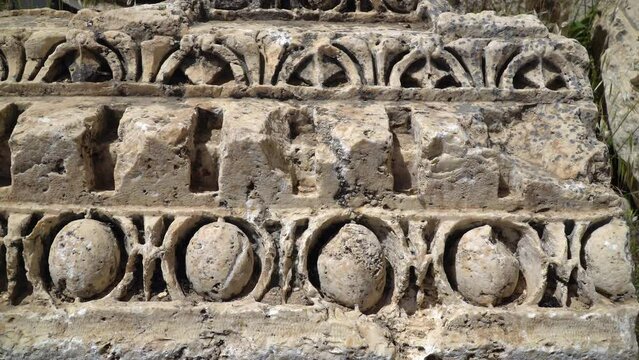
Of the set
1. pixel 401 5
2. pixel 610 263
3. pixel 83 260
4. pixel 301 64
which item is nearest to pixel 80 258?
pixel 83 260

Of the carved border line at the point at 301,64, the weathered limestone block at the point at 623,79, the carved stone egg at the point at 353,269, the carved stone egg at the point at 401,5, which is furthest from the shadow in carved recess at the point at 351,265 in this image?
the weathered limestone block at the point at 623,79

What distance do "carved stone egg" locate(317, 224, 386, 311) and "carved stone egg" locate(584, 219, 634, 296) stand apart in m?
0.63

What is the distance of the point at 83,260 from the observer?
159 centimetres

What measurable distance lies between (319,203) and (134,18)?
949mm

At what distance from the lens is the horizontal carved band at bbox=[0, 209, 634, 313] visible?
1.61m

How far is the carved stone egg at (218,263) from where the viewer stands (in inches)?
63.0

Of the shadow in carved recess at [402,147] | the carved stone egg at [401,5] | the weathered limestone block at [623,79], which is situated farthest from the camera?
the weathered limestone block at [623,79]

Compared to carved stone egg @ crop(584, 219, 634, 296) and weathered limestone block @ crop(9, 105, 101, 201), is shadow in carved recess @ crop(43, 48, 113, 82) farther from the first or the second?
carved stone egg @ crop(584, 219, 634, 296)

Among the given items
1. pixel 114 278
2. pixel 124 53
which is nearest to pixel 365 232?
pixel 114 278

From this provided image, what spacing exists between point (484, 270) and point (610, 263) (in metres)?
0.39

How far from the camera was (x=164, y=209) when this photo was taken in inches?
66.8

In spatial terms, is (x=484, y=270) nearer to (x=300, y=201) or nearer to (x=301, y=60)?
(x=300, y=201)

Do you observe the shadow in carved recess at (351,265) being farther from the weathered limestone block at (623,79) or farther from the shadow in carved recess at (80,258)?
the weathered limestone block at (623,79)

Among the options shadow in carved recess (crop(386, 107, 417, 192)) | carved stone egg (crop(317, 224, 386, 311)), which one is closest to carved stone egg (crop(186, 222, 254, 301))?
carved stone egg (crop(317, 224, 386, 311))
